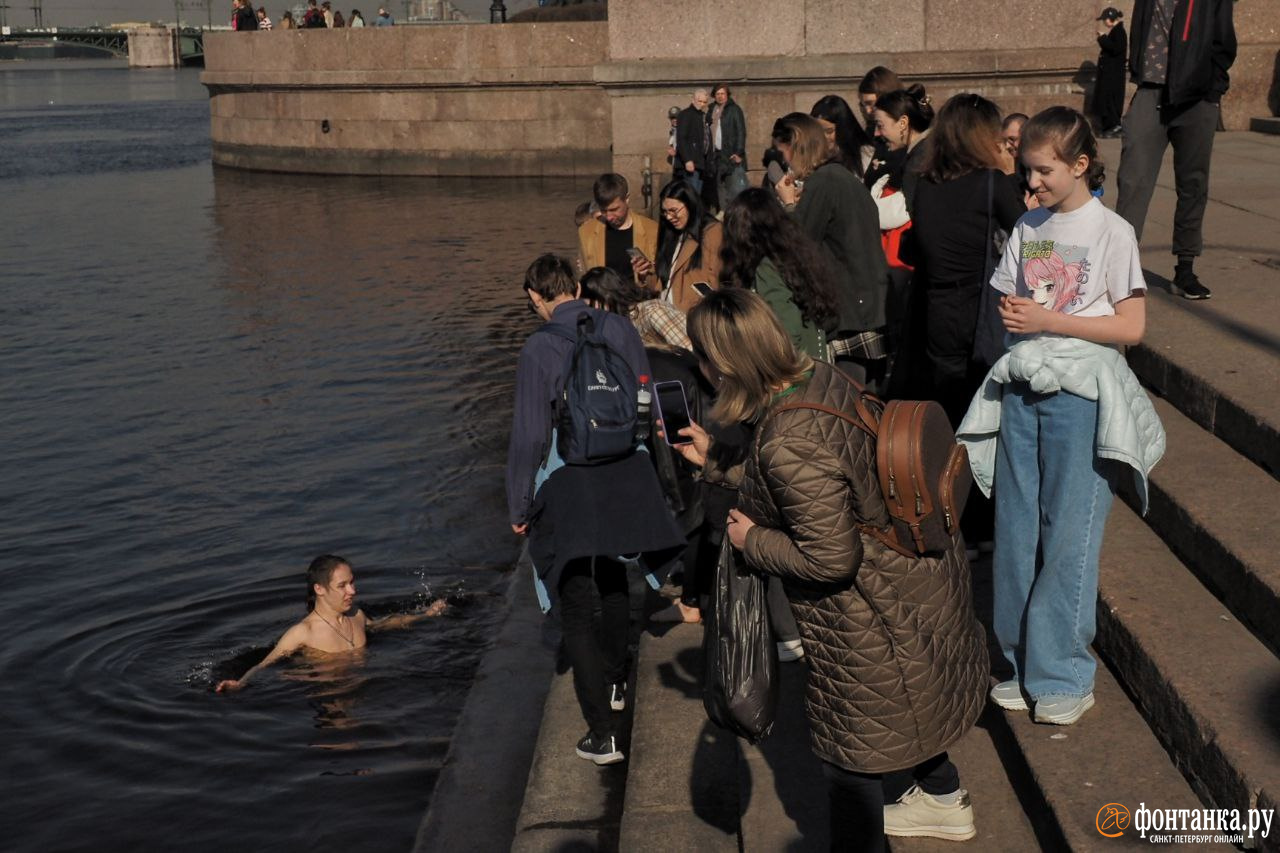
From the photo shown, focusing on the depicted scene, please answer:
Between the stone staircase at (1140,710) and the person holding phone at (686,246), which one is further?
the person holding phone at (686,246)

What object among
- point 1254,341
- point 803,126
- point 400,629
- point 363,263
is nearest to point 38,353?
point 363,263

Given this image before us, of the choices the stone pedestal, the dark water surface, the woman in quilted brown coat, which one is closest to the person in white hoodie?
the woman in quilted brown coat

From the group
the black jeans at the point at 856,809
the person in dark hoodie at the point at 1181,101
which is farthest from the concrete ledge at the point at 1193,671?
the person in dark hoodie at the point at 1181,101

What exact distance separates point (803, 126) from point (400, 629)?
Result: 3.27 metres

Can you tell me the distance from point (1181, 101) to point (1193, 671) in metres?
3.65

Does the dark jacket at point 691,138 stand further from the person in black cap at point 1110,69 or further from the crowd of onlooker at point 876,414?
the crowd of onlooker at point 876,414

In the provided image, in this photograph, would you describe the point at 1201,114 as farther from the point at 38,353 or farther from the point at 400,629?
the point at 38,353

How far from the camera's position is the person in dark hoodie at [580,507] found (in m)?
4.61

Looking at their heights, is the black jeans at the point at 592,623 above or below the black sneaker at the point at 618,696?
above

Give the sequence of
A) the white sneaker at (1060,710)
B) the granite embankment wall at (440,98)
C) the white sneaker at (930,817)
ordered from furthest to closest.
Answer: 1. the granite embankment wall at (440,98)
2. the white sneaker at (1060,710)
3. the white sneaker at (930,817)

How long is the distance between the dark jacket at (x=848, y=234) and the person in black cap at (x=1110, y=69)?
7029 millimetres

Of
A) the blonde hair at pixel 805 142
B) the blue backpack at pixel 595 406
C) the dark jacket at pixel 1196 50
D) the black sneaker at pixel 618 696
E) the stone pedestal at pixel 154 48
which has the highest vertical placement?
the stone pedestal at pixel 154 48

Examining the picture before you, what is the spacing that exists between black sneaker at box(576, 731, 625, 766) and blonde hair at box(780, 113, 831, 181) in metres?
2.40

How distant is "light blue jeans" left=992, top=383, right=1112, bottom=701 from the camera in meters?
3.73
